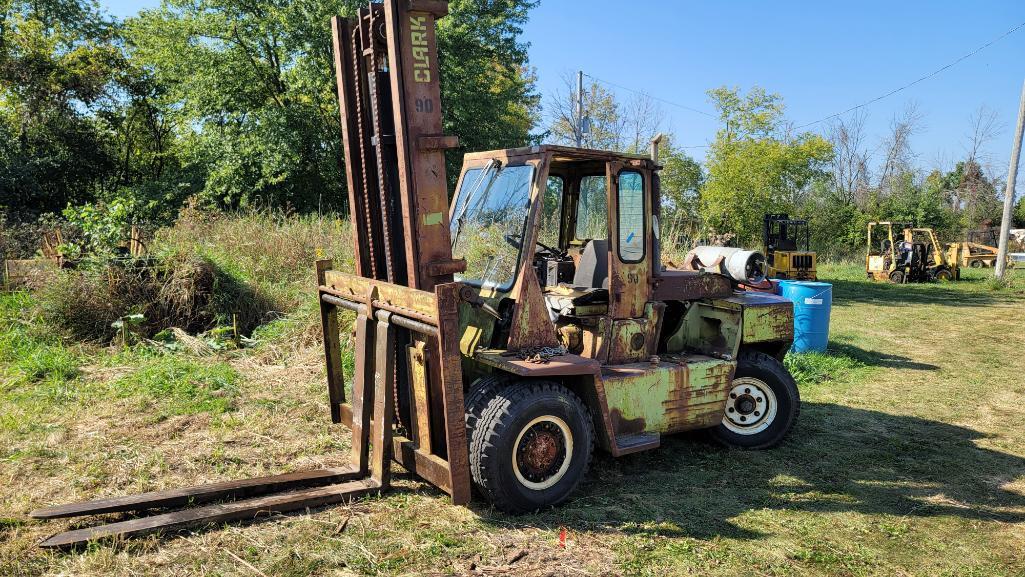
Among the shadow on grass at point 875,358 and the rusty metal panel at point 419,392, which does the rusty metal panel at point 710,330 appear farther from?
the shadow on grass at point 875,358

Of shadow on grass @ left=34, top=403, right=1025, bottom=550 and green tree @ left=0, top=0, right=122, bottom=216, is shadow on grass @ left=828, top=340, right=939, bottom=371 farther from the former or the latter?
green tree @ left=0, top=0, right=122, bottom=216

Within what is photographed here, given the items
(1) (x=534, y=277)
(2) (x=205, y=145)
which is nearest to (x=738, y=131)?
(2) (x=205, y=145)

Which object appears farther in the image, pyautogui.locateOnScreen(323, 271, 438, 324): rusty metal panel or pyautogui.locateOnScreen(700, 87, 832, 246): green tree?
pyautogui.locateOnScreen(700, 87, 832, 246): green tree

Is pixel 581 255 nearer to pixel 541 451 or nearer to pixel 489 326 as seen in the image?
pixel 489 326

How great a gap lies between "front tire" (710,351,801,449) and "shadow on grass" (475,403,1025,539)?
18 cm

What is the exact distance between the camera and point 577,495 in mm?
4621

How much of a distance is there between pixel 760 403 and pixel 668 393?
4.24 ft

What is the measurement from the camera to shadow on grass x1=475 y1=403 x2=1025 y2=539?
4.28 metres

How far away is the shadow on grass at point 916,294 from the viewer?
55.2ft

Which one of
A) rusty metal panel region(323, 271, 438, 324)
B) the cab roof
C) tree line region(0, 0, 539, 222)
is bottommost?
rusty metal panel region(323, 271, 438, 324)

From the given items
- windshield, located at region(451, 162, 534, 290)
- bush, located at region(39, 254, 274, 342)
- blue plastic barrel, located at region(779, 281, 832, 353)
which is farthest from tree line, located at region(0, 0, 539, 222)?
windshield, located at region(451, 162, 534, 290)

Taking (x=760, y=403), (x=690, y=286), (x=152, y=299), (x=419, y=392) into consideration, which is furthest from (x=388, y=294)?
(x=152, y=299)

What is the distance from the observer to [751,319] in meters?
5.80

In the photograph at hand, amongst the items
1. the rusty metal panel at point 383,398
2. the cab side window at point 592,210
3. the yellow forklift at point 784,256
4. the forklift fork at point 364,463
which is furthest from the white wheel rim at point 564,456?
the yellow forklift at point 784,256
